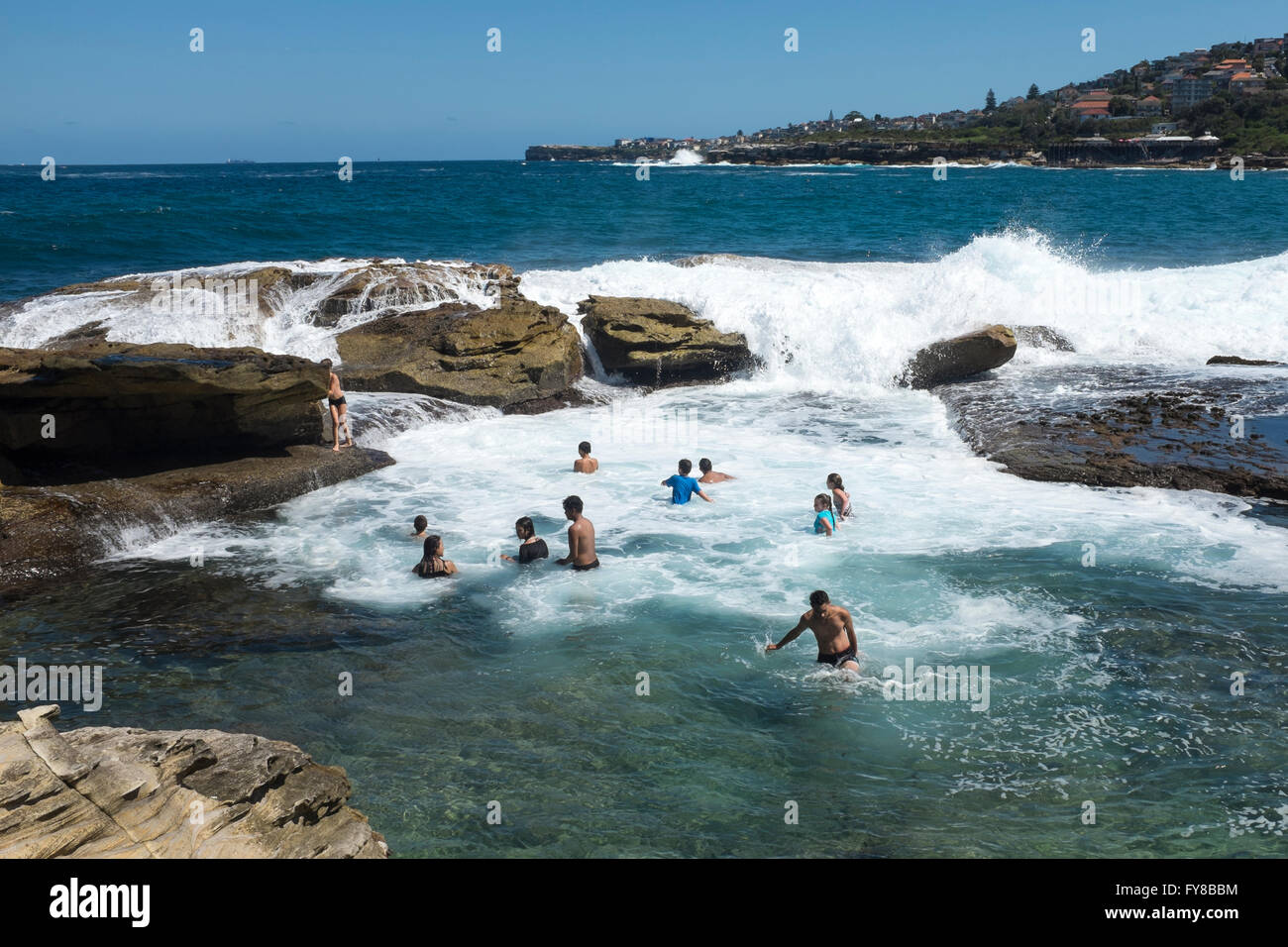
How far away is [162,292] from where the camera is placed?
57.5ft

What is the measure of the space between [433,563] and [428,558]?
71mm

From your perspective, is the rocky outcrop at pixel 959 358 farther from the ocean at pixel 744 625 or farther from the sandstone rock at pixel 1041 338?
the sandstone rock at pixel 1041 338

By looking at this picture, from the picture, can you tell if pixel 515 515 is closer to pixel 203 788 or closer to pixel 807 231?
pixel 203 788

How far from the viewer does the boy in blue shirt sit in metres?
11.7

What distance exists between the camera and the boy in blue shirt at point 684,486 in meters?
11.7

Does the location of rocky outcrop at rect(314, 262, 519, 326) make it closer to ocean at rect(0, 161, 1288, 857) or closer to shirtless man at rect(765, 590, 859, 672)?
ocean at rect(0, 161, 1288, 857)

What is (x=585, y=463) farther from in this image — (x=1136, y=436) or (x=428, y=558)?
(x=1136, y=436)

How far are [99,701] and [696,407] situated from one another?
11337mm

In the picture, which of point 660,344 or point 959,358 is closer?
point 959,358

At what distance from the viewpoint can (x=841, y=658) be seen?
746cm

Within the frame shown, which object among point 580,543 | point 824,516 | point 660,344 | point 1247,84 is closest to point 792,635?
point 580,543

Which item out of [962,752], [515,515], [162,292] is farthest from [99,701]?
[162,292]

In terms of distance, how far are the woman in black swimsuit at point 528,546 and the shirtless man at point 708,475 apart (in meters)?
3.00

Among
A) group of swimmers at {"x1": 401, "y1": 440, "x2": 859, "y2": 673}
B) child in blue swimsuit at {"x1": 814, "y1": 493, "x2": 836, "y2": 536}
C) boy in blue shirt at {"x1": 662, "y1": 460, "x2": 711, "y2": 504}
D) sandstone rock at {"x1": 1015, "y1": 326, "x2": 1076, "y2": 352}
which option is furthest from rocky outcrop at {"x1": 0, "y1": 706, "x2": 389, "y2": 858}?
sandstone rock at {"x1": 1015, "y1": 326, "x2": 1076, "y2": 352}
